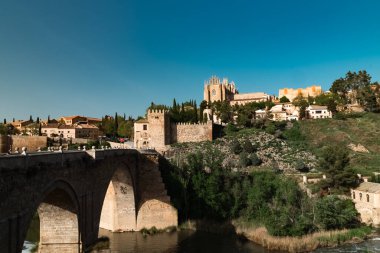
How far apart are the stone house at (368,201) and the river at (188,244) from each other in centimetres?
335

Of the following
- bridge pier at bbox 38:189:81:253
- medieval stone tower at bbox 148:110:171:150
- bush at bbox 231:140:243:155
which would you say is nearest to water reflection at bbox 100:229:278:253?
bridge pier at bbox 38:189:81:253

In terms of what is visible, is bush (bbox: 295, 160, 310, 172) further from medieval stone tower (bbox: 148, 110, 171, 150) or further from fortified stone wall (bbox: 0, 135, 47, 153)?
fortified stone wall (bbox: 0, 135, 47, 153)

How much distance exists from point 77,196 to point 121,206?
11550 mm

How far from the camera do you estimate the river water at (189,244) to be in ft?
71.1

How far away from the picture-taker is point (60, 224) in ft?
52.9

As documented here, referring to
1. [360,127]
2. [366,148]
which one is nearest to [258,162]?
[366,148]

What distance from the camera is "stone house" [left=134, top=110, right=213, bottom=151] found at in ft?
139

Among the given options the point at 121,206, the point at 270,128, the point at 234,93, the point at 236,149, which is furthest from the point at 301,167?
the point at 234,93

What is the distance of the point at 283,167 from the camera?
36688 mm

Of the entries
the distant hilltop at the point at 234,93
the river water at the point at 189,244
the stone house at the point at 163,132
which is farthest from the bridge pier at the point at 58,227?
the distant hilltop at the point at 234,93

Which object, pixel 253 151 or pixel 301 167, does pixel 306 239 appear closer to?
pixel 301 167

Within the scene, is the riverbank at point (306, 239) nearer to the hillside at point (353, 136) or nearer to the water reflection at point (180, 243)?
the water reflection at point (180, 243)

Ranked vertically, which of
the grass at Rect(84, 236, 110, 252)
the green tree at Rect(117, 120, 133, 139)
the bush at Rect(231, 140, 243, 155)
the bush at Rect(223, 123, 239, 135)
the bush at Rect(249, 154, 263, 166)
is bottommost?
the grass at Rect(84, 236, 110, 252)

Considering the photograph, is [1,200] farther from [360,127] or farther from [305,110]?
[305,110]
